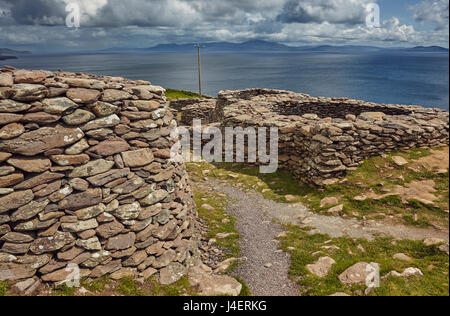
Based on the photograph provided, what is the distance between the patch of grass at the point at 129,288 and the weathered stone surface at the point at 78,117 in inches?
182

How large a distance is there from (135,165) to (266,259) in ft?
18.1

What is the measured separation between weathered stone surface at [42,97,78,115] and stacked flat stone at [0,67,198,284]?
0.07 feet

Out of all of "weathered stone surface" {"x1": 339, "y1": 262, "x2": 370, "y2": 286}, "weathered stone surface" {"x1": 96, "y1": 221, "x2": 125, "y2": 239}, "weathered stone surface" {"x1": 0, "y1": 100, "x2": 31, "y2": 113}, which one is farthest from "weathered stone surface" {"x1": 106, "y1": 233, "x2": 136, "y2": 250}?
"weathered stone surface" {"x1": 339, "y1": 262, "x2": 370, "y2": 286}

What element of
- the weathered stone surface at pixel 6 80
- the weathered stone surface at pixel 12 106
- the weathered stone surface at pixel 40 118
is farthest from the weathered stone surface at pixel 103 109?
the weathered stone surface at pixel 6 80

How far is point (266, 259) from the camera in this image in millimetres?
9742

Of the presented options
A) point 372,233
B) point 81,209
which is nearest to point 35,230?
point 81,209

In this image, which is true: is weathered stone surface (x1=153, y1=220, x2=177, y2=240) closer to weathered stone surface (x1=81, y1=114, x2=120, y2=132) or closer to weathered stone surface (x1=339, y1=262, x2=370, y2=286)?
weathered stone surface (x1=81, y1=114, x2=120, y2=132)

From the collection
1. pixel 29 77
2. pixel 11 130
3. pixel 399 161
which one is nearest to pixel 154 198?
pixel 11 130

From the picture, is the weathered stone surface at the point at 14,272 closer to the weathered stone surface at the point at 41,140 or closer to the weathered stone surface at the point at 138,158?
the weathered stone surface at the point at 41,140

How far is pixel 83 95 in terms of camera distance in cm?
765

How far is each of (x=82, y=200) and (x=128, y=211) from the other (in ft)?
4.32

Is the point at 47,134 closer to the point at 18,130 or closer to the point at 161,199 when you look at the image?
the point at 18,130

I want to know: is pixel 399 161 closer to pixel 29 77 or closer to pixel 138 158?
pixel 138 158
